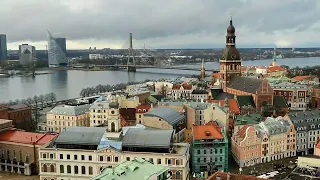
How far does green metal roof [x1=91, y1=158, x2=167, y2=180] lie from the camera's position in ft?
49.4

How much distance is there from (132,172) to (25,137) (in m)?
13.5

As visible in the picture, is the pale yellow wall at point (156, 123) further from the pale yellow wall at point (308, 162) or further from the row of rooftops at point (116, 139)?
the pale yellow wall at point (308, 162)

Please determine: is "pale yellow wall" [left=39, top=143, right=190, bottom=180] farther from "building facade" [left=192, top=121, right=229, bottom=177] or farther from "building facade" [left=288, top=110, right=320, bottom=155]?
"building facade" [left=288, top=110, right=320, bottom=155]

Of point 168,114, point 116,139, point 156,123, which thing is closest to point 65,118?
point 156,123

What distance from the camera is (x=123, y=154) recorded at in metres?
21.8

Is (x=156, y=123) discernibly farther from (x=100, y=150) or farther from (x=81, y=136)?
(x=100, y=150)

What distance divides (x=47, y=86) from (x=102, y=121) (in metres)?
40.8

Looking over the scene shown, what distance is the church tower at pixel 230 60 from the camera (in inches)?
1732

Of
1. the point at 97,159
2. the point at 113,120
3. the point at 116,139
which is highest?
the point at 113,120

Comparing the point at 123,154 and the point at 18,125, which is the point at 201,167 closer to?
the point at 123,154

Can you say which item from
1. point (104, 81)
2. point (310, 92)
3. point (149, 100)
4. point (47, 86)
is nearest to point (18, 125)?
point (149, 100)

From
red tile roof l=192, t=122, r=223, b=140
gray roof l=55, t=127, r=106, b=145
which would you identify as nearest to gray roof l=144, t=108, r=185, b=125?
red tile roof l=192, t=122, r=223, b=140

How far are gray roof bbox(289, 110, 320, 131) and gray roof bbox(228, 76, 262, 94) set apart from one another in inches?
373

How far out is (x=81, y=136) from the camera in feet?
74.7
